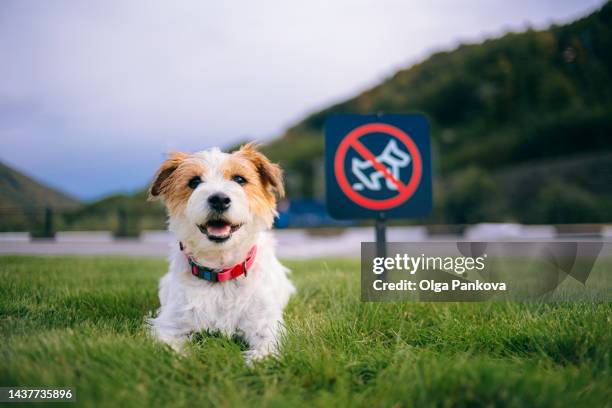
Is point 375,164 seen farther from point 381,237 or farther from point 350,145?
point 381,237

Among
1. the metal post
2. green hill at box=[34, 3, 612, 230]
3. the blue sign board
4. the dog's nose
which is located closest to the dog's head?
the dog's nose

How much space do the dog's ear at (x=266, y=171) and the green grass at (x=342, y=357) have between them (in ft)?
3.55

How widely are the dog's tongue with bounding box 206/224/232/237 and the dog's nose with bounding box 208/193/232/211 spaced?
0.49 ft

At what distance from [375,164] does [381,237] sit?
2.33 ft

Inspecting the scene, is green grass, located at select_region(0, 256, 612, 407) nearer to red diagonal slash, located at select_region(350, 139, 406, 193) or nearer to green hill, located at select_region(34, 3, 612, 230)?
red diagonal slash, located at select_region(350, 139, 406, 193)

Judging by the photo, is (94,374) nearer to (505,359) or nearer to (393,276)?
(505,359)

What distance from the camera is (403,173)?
4062 millimetres

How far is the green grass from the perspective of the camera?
6.26 ft

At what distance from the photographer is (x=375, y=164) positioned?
160 inches

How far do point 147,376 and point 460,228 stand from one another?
70.3 ft

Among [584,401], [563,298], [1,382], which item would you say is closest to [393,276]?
[563,298]

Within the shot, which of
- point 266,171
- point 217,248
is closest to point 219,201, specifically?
point 217,248

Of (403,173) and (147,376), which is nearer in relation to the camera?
(147,376)

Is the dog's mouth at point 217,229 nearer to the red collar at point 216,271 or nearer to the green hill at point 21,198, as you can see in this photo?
the red collar at point 216,271
